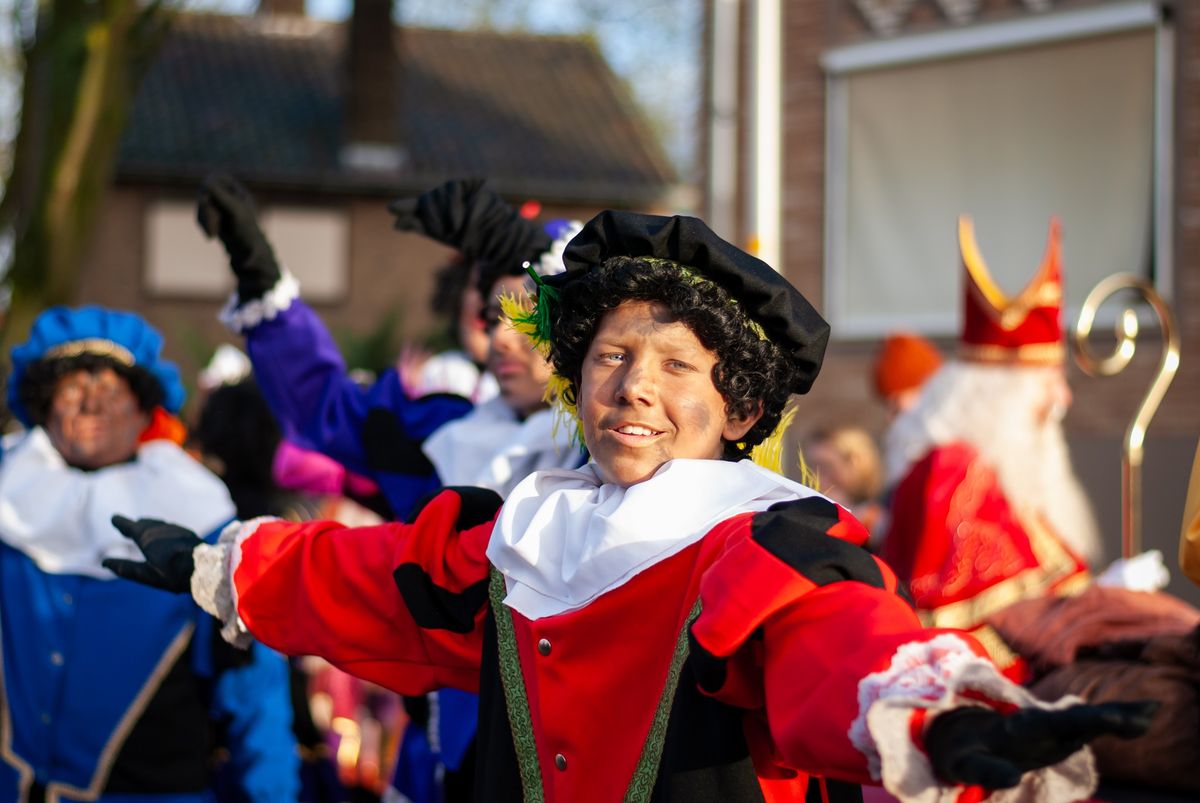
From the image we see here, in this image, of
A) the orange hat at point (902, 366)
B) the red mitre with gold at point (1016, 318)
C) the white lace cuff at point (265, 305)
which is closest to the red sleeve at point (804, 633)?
the white lace cuff at point (265, 305)

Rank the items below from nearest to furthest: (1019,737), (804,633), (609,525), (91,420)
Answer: (1019,737) → (804,633) → (609,525) → (91,420)

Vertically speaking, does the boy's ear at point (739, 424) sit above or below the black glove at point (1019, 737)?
above

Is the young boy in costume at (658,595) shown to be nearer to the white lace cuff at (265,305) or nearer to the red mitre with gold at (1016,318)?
the white lace cuff at (265,305)

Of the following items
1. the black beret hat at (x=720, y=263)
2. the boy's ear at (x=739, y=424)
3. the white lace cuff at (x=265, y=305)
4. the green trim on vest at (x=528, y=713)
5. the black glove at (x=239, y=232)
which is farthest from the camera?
the white lace cuff at (x=265, y=305)

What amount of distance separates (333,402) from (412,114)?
19.7 m

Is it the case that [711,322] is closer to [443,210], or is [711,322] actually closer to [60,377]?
[443,210]

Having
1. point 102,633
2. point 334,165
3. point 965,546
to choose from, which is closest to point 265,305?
point 102,633

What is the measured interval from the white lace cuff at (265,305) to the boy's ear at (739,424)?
5.60 feet

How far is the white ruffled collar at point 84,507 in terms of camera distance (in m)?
3.64

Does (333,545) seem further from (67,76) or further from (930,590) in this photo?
(67,76)

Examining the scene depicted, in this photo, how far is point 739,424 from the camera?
2.33 m

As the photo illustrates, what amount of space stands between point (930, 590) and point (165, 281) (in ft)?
54.2

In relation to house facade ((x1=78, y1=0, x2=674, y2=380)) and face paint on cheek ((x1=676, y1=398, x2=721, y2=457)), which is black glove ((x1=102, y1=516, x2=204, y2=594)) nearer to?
face paint on cheek ((x1=676, y1=398, x2=721, y2=457))

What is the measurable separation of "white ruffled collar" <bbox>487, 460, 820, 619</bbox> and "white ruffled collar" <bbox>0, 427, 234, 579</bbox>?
1657mm
